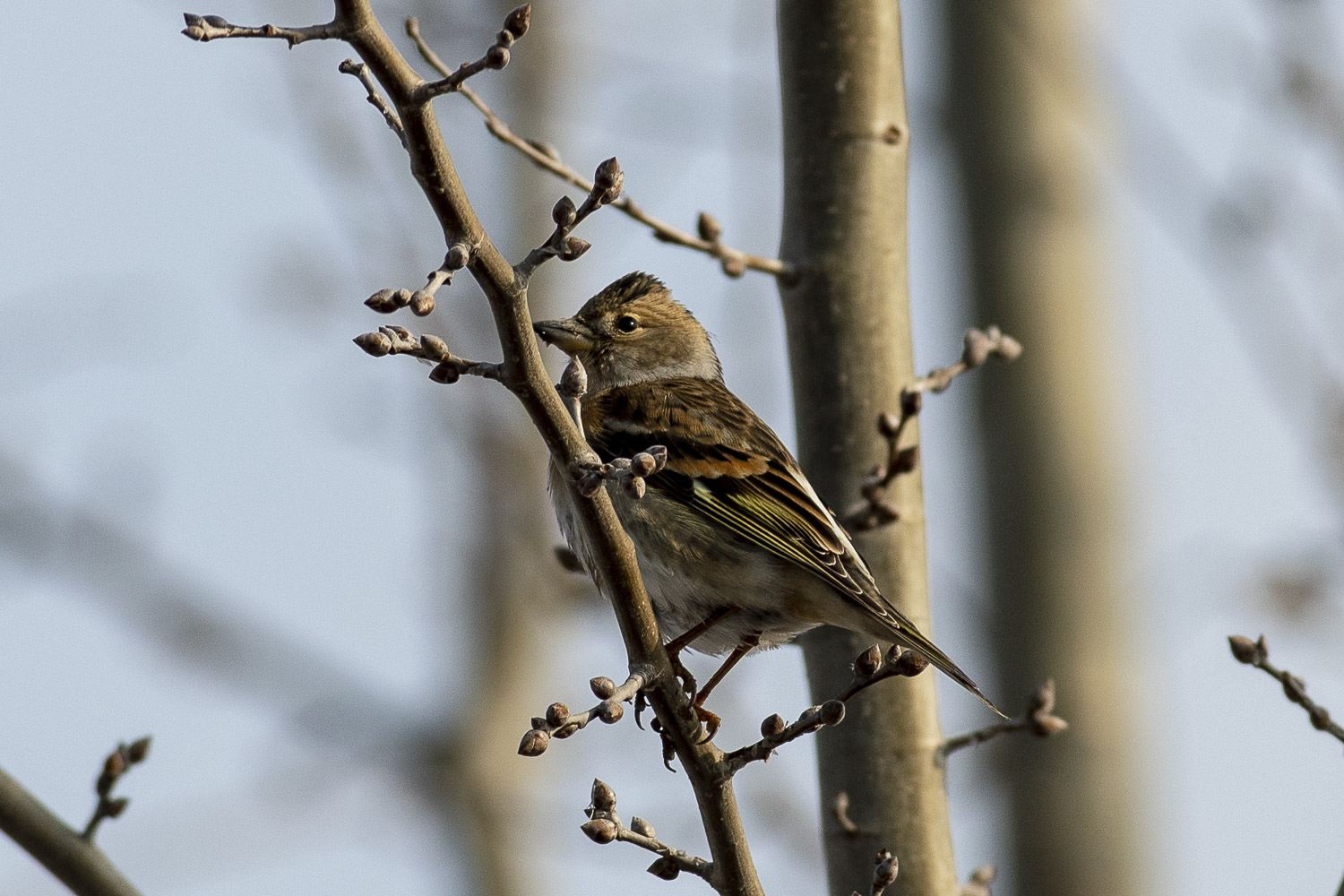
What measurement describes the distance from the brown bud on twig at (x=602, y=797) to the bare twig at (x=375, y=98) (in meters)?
1.47

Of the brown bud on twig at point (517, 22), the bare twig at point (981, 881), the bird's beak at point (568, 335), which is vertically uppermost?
the bird's beak at point (568, 335)

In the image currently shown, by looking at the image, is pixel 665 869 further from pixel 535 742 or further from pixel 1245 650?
pixel 1245 650

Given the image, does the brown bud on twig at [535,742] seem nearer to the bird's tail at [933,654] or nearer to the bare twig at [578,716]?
the bare twig at [578,716]

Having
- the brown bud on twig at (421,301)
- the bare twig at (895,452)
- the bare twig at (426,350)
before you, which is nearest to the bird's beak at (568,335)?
the bare twig at (895,452)

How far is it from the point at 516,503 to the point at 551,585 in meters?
0.76

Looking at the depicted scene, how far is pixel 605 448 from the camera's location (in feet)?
17.2

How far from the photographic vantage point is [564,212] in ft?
10.00

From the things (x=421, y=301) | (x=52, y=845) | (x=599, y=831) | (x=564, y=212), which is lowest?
(x=52, y=845)

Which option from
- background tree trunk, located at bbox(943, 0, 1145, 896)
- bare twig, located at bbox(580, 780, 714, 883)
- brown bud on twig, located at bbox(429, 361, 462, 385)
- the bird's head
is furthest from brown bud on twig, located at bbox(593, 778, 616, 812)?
background tree trunk, located at bbox(943, 0, 1145, 896)

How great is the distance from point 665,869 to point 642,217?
211cm

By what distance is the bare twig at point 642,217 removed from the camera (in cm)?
479

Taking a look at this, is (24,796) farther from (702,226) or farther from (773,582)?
(702,226)

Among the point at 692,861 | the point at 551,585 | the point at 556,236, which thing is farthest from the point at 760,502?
the point at 551,585

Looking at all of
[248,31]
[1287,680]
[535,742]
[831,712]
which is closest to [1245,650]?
[1287,680]
